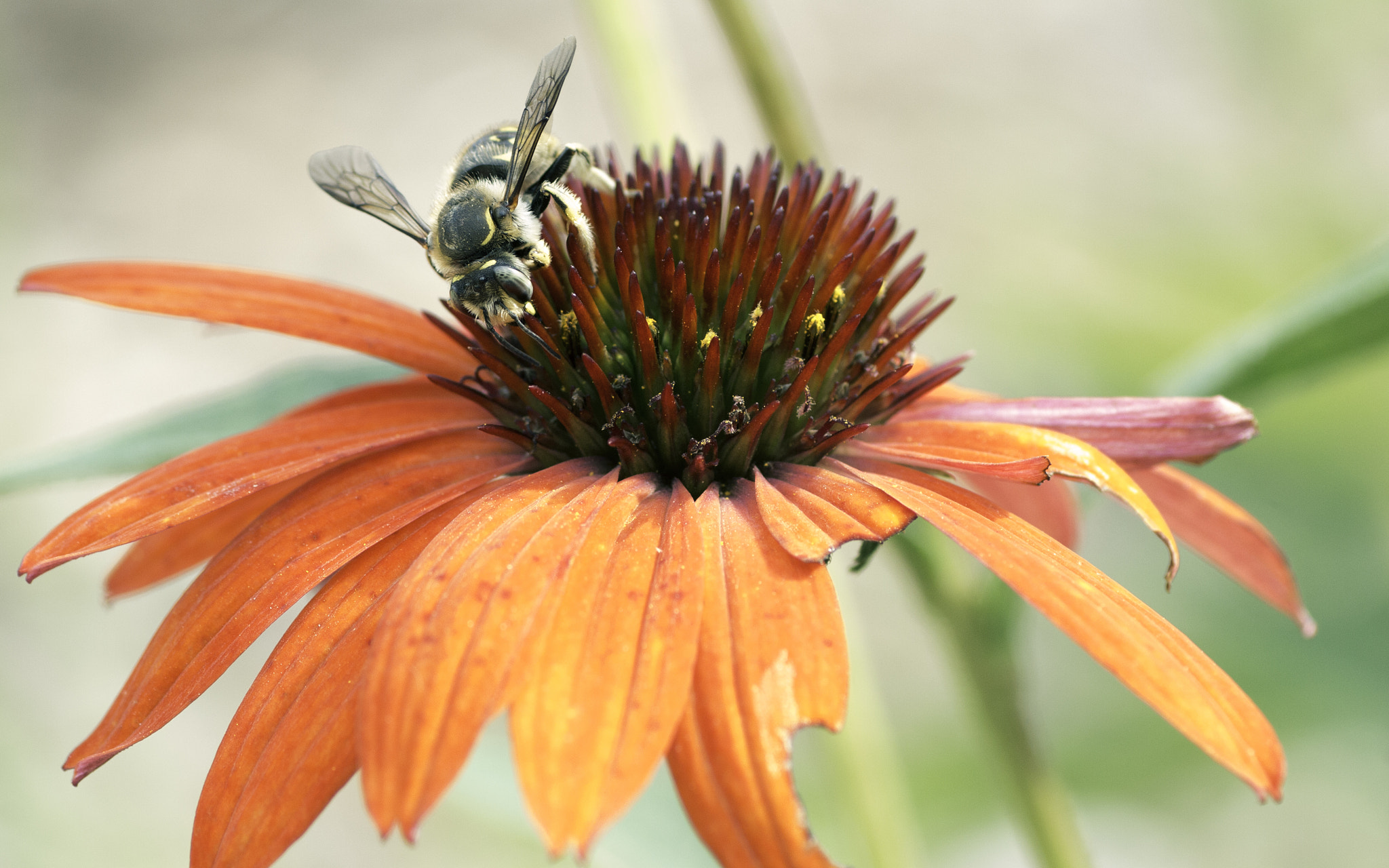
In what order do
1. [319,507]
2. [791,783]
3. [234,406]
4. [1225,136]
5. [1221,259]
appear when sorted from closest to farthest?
1. [791,783]
2. [319,507]
3. [234,406]
4. [1221,259]
5. [1225,136]

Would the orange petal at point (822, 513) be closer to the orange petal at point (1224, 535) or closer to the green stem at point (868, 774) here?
the orange petal at point (1224, 535)

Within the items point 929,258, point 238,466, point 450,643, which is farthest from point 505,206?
point 929,258

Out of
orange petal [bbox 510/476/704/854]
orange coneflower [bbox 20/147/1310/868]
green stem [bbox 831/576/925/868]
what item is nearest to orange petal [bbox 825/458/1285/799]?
orange coneflower [bbox 20/147/1310/868]

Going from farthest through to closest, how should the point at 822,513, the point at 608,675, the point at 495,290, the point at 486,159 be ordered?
1. the point at 486,159
2. the point at 495,290
3. the point at 822,513
4. the point at 608,675

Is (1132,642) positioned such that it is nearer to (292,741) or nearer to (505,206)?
(292,741)

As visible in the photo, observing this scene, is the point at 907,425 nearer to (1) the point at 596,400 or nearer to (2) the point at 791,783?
(1) the point at 596,400

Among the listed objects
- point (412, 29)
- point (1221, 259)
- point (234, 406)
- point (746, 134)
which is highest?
point (412, 29)

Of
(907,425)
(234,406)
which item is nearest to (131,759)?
(234,406)

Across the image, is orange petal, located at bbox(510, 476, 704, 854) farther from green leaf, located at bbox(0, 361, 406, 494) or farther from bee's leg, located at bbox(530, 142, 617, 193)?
green leaf, located at bbox(0, 361, 406, 494)
